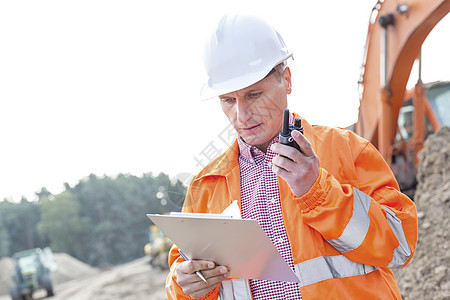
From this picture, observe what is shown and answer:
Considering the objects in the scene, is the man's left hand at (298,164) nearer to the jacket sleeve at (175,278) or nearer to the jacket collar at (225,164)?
Result: the jacket collar at (225,164)

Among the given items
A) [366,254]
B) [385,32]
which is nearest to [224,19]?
[366,254]

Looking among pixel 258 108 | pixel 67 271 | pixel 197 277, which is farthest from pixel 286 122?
pixel 67 271

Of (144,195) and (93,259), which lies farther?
(144,195)

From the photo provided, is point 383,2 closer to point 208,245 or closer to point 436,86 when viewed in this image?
point 436,86

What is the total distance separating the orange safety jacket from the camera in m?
1.30

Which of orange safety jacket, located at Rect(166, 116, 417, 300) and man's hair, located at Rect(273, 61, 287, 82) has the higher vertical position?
man's hair, located at Rect(273, 61, 287, 82)

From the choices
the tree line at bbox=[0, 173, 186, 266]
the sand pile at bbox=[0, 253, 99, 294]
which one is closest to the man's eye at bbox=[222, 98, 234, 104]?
the sand pile at bbox=[0, 253, 99, 294]

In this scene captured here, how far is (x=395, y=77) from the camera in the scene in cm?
598

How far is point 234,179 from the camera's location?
1.59 meters

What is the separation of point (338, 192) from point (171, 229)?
516 millimetres

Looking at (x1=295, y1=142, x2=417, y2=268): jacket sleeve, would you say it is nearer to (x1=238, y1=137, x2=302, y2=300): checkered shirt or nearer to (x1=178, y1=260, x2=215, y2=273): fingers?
(x1=238, y1=137, x2=302, y2=300): checkered shirt

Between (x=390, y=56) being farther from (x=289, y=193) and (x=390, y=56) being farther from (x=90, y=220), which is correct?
(x=90, y=220)

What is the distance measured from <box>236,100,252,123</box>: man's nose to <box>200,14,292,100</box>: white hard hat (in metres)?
0.07

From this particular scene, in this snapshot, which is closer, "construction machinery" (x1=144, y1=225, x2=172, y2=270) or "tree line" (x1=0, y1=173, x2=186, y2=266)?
"construction machinery" (x1=144, y1=225, x2=172, y2=270)
